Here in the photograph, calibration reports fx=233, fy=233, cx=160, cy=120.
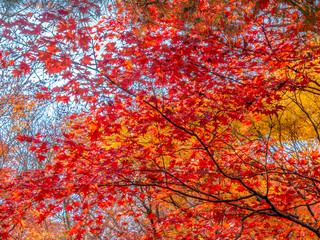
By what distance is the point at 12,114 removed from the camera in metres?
8.39

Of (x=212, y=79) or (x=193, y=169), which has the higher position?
(x=212, y=79)

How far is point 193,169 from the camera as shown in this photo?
3.83 meters

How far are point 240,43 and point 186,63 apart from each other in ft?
4.05

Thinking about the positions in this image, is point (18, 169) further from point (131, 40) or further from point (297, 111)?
point (297, 111)

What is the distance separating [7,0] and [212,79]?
11.5ft

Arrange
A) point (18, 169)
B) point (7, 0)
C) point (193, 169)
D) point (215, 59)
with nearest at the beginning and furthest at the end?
point (7, 0)
point (193, 169)
point (215, 59)
point (18, 169)

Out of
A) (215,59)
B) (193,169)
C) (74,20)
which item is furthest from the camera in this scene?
(215,59)

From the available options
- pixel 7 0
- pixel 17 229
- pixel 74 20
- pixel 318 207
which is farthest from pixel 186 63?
pixel 17 229

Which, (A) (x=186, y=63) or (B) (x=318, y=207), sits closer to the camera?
(A) (x=186, y=63)

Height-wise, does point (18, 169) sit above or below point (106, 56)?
above

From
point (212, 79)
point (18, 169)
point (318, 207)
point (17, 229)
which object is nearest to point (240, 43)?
point (212, 79)

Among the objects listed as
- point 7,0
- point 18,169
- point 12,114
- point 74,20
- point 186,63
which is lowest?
point 186,63

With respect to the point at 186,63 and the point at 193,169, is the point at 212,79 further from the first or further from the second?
the point at 193,169

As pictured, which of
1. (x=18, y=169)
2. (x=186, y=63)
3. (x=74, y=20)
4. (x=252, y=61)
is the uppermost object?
(x=18, y=169)
